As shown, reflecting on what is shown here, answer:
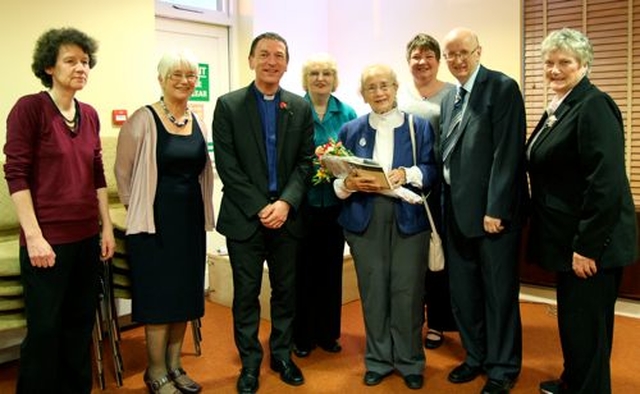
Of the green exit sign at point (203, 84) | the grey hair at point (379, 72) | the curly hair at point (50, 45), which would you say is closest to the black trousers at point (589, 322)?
the grey hair at point (379, 72)

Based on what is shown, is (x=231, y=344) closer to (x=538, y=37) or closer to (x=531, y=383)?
(x=531, y=383)

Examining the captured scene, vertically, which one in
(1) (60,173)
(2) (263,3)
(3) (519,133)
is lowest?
(1) (60,173)

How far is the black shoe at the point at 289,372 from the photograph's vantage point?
2662 millimetres

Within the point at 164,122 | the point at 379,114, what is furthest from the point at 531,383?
the point at 164,122

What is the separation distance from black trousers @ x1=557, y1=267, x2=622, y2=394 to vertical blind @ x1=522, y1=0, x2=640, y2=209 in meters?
1.70

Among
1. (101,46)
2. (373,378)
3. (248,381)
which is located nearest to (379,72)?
(373,378)

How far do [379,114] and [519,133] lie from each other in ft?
1.96

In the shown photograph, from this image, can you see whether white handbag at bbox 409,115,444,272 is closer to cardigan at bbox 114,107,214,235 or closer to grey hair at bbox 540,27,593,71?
grey hair at bbox 540,27,593,71

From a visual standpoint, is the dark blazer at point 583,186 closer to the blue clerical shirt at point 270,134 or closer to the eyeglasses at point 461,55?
the eyeglasses at point 461,55

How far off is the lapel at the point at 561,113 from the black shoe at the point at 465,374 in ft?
3.48

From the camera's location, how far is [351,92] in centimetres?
486

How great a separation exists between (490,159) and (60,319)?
1.79 meters

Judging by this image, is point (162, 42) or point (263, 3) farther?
point (263, 3)

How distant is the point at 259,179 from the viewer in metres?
2.51
